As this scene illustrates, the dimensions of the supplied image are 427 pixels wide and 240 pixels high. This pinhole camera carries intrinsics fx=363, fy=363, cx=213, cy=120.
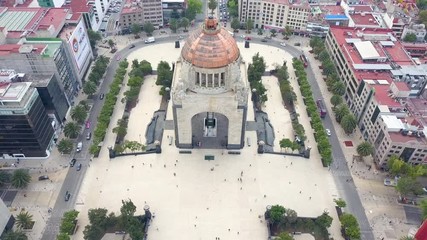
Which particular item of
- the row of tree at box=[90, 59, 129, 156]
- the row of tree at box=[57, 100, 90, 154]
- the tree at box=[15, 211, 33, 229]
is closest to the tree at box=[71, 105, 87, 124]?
the row of tree at box=[57, 100, 90, 154]

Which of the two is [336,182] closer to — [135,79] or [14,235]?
[135,79]

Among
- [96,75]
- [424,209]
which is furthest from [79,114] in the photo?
[424,209]

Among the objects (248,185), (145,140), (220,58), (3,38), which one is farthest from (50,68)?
(248,185)

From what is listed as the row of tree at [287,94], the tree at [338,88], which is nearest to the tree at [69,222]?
the row of tree at [287,94]

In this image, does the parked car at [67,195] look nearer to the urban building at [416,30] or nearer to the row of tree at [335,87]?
the row of tree at [335,87]

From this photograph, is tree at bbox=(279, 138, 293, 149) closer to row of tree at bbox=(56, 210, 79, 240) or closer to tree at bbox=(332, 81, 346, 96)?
tree at bbox=(332, 81, 346, 96)

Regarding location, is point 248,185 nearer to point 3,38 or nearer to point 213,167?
point 213,167
